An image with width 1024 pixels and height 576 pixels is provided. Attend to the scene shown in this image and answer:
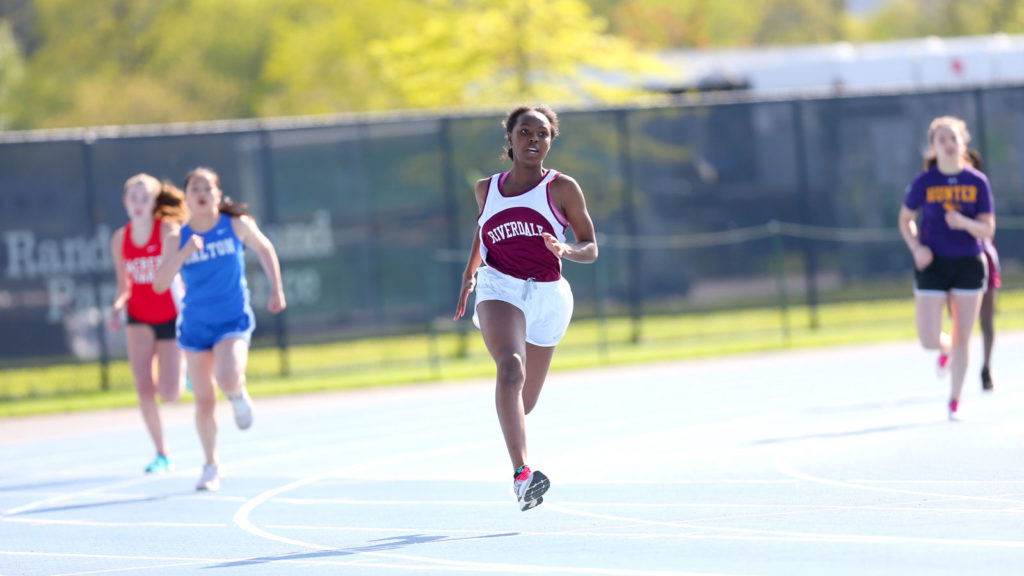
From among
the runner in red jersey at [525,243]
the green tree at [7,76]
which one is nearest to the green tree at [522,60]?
the runner in red jersey at [525,243]

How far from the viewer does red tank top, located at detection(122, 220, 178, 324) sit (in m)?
11.0

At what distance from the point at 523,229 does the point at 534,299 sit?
38 cm

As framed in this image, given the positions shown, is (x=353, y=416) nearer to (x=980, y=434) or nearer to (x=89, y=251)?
(x=89, y=251)

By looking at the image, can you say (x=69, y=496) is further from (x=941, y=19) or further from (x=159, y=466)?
(x=941, y=19)

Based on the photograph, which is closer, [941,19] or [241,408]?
[241,408]

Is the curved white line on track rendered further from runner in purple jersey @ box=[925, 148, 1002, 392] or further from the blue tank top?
runner in purple jersey @ box=[925, 148, 1002, 392]

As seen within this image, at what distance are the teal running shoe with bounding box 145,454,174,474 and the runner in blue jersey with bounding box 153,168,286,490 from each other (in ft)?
Answer: 4.84

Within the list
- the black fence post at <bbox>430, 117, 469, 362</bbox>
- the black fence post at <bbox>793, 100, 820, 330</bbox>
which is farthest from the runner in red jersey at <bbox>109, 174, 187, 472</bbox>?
the black fence post at <bbox>793, 100, 820, 330</bbox>

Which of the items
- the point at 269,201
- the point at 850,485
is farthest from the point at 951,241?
the point at 269,201

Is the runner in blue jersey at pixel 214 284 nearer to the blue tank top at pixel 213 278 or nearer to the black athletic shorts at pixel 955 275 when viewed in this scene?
the blue tank top at pixel 213 278

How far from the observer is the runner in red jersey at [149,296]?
1097cm

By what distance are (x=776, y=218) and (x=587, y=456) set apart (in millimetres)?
10319

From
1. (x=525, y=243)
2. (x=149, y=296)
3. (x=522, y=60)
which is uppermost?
(x=522, y=60)

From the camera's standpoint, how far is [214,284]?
988cm
